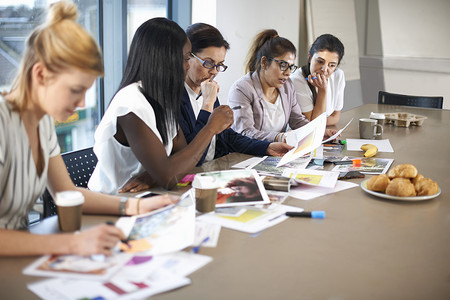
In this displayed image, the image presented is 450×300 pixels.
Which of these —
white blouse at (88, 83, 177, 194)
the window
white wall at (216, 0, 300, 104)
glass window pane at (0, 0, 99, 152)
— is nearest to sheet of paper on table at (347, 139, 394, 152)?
white blouse at (88, 83, 177, 194)

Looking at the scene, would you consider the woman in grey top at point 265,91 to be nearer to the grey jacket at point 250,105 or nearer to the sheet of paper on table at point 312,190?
the grey jacket at point 250,105

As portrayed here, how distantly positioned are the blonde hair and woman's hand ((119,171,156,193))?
20.6 inches

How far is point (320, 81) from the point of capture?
10.2ft

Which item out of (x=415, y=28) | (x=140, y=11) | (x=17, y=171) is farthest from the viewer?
(x=415, y=28)

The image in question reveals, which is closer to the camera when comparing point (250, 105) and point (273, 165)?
point (273, 165)

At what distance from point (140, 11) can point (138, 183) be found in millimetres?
Result: 2569

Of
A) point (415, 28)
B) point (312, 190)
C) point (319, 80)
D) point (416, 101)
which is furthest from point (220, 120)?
point (415, 28)

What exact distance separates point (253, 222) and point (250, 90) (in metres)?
1.49

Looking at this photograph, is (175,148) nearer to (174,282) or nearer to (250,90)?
(250,90)

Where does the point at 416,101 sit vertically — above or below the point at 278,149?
above

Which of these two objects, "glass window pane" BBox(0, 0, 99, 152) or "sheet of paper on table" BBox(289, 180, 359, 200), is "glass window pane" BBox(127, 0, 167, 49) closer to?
"glass window pane" BBox(0, 0, 99, 152)

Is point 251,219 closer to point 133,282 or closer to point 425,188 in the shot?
point 133,282

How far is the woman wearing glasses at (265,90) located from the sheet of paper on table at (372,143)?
0.35 metres

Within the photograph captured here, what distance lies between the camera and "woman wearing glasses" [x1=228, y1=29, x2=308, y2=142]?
9.05 ft
